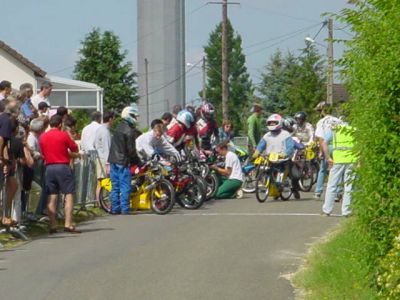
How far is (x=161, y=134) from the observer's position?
70.4 ft

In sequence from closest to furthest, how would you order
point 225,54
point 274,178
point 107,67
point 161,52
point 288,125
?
point 274,178, point 288,125, point 225,54, point 107,67, point 161,52

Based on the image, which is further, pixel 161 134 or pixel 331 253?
pixel 161 134

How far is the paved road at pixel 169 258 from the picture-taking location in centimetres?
1137

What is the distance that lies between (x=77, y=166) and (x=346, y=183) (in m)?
10.9

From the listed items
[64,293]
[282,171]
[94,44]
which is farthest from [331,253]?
[94,44]

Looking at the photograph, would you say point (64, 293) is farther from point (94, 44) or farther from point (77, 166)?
point (94, 44)

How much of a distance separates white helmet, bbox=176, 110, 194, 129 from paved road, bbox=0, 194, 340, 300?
3788 mm

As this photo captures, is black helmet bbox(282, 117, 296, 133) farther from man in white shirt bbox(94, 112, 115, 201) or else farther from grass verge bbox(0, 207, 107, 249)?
grass verge bbox(0, 207, 107, 249)

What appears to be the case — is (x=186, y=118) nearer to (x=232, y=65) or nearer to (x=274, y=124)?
(x=274, y=124)

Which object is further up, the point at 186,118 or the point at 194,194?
the point at 186,118

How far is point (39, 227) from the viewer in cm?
1734

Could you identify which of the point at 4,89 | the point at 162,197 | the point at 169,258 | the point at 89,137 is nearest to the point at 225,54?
the point at 89,137

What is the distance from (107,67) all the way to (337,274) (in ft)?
199

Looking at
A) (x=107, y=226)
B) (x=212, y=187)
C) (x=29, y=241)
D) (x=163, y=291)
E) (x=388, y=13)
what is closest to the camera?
(x=388, y=13)
